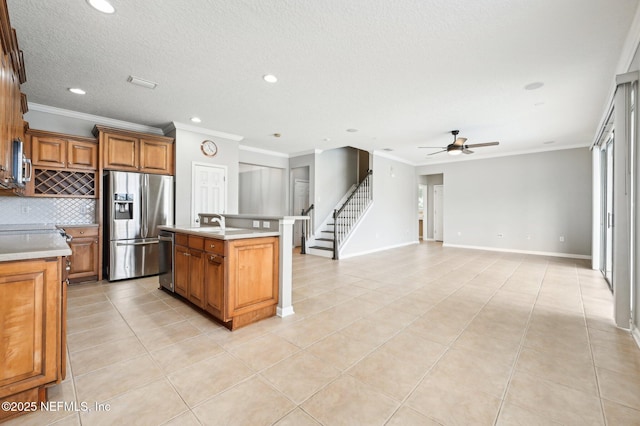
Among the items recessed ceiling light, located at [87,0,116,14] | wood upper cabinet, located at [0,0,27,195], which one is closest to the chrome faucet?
wood upper cabinet, located at [0,0,27,195]

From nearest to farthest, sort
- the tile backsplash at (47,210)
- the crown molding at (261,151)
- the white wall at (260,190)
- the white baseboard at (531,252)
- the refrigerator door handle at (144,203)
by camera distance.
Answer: the tile backsplash at (47,210), the refrigerator door handle at (144,203), the white baseboard at (531,252), the crown molding at (261,151), the white wall at (260,190)

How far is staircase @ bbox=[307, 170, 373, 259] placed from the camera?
7.12 metres

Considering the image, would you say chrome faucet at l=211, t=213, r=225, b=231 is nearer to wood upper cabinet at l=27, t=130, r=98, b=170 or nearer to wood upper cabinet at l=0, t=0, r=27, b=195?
wood upper cabinet at l=0, t=0, r=27, b=195

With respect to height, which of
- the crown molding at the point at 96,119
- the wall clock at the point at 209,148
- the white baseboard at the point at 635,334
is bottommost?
the white baseboard at the point at 635,334

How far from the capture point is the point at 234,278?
8.93ft

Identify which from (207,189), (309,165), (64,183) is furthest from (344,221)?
(64,183)

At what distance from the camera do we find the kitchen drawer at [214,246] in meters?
2.71

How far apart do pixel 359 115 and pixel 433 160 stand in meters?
5.23

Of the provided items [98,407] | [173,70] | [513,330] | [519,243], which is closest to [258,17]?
[173,70]

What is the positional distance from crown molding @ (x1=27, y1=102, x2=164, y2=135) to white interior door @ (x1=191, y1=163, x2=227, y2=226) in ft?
3.63

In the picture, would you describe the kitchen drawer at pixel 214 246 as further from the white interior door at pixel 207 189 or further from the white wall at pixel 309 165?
the white wall at pixel 309 165

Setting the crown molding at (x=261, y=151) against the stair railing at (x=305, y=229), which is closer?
the crown molding at (x=261, y=151)

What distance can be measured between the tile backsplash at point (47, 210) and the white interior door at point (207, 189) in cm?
160

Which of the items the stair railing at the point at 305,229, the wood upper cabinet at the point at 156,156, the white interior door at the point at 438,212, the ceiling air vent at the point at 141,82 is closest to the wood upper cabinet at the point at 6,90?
the ceiling air vent at the point at 141,82
